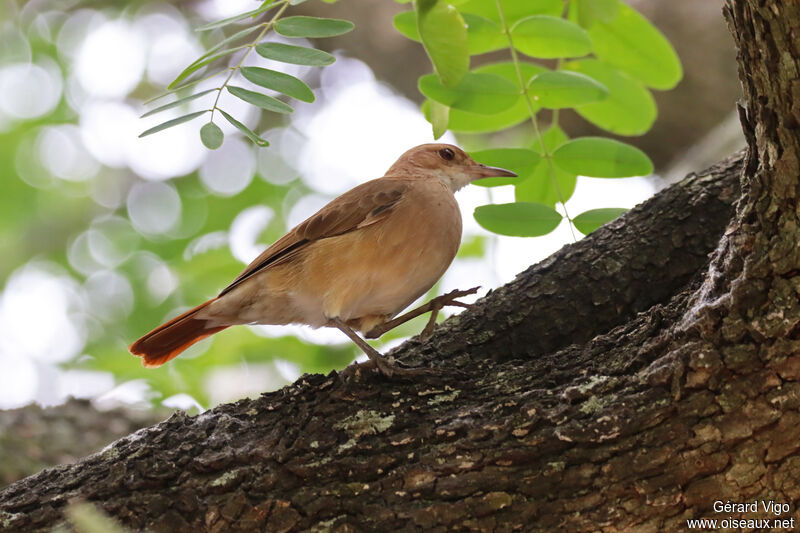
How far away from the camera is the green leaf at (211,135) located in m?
3.02

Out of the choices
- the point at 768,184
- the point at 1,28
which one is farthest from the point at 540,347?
the point at 1,28

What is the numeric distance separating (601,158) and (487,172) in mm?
719

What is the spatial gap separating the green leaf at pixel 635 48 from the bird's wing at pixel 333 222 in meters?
1.25

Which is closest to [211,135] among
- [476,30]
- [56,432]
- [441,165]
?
[476,30]

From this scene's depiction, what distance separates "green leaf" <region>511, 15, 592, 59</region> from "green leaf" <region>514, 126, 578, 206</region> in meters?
0.42

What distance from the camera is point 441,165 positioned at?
4.79m

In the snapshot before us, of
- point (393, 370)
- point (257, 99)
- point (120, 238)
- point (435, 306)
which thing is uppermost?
point (120, 238)

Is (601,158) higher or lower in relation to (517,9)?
lower

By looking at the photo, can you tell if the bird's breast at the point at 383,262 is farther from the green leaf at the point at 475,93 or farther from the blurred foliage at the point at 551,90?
the green leaf at the point at 475,93

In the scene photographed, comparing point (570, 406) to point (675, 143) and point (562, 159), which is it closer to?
point (562, 159)

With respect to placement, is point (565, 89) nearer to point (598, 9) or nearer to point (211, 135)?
point (598, 9)

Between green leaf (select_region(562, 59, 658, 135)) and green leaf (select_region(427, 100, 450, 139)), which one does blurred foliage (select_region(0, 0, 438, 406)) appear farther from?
green leaf (select_region(427, 100, 450, 139))

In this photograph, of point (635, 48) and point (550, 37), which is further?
point (635, 48)

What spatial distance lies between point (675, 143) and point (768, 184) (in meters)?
4.77
